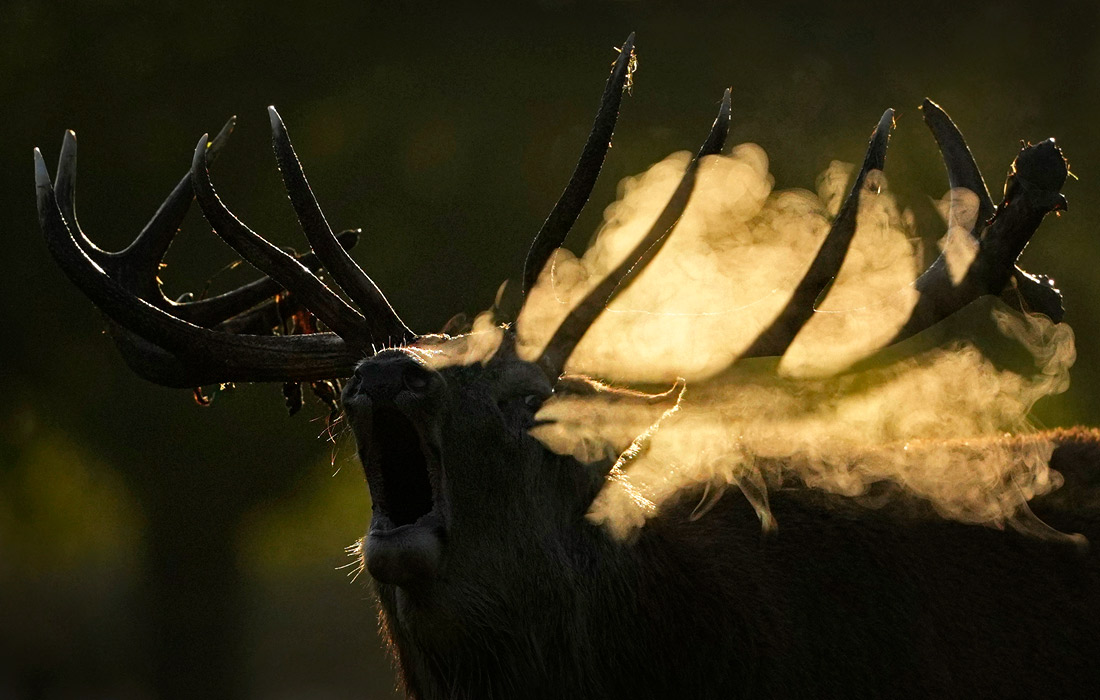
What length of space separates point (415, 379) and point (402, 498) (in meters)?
0.36

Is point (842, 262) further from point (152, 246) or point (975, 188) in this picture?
point (152, 246)

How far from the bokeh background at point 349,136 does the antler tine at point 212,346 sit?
7456 mm

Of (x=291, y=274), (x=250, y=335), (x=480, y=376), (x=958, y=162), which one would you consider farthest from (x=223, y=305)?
(x=958, y=162)

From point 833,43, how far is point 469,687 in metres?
11.1

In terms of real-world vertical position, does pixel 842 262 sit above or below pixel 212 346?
below

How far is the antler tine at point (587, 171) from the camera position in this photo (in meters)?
3.54

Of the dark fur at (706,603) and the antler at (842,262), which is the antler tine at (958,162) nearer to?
the antler at (842,262)

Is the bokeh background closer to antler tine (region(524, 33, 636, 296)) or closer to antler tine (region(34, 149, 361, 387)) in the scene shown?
antler tine (region(34, 149, 361, 387))

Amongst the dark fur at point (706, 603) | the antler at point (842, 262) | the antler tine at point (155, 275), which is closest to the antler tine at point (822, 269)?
the antler at point (842, 262)

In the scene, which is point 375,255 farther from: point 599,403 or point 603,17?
point 599,403

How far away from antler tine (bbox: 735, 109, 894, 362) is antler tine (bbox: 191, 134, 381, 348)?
→ 117cm

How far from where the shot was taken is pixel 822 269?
356cm

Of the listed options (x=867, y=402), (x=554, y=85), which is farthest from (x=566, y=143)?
(x=867, y=402)

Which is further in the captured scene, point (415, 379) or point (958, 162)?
point (958, 162)
